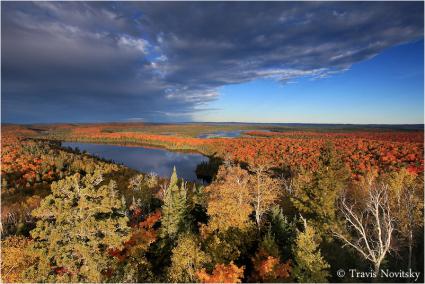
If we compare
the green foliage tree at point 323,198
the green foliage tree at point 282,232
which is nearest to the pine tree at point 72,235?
the green foliage tree at point 282,232

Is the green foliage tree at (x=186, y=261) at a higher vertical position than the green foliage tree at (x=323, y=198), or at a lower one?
lower

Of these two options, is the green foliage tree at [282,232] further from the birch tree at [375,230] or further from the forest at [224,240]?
the birch tree at [375,230]

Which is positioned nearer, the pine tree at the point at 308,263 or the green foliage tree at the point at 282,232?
the pine tree at the point at 308,263

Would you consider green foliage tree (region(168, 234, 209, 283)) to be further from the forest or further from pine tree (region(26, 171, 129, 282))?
pine tree (region(26, 171, 129, 282))

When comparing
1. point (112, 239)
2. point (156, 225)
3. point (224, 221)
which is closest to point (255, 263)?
point (224, 221)

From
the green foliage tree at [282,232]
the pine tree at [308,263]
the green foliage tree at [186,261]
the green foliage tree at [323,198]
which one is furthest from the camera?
the green foliage tree at [323,198]

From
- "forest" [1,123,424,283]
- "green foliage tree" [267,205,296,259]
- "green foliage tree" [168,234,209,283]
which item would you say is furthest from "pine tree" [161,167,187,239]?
"green foliage tree" [267,205,296,259]

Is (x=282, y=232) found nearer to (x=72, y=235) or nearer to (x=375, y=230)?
(x=375, y=230)
